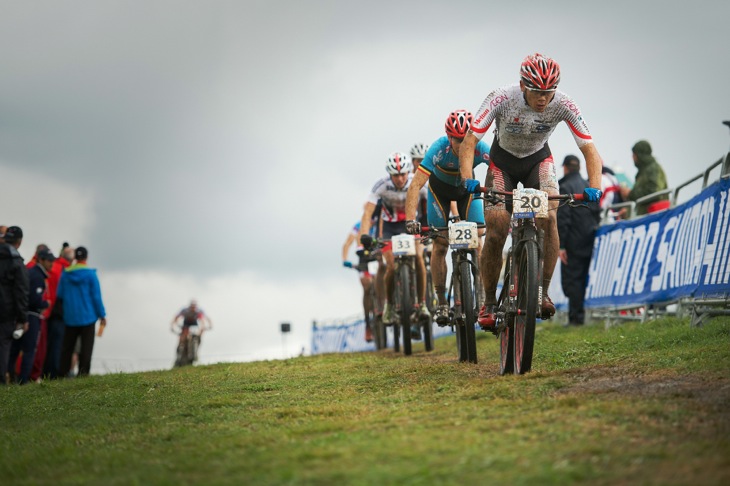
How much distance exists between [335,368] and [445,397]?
427 cm

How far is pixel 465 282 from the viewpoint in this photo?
1156cm

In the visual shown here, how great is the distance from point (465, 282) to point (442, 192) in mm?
1590

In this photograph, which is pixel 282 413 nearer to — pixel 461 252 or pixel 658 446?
pixel 658 446

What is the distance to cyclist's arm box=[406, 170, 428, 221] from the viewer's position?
1265 centimetres

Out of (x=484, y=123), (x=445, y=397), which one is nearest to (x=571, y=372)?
(x=445, y=397)

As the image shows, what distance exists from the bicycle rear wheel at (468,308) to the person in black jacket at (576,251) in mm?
6416

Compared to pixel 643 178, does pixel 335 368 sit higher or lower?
lower

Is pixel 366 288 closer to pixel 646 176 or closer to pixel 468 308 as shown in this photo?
pixel 646 176

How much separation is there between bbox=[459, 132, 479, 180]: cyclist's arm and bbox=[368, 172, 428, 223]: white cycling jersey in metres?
6.60

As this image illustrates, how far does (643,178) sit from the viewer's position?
1667 cm

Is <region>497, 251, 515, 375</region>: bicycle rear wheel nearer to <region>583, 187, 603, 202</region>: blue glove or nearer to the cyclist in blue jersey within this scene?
<region>583, 187, 603, 202</region>: blue glove

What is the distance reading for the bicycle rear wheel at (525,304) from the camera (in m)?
8.78

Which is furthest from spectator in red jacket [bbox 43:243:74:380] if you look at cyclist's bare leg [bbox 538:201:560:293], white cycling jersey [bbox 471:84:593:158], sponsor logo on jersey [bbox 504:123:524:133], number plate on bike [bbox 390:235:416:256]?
cyclist's bare leg [bbox 538:201:560:293]

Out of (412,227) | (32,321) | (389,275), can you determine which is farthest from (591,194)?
(32,321)
